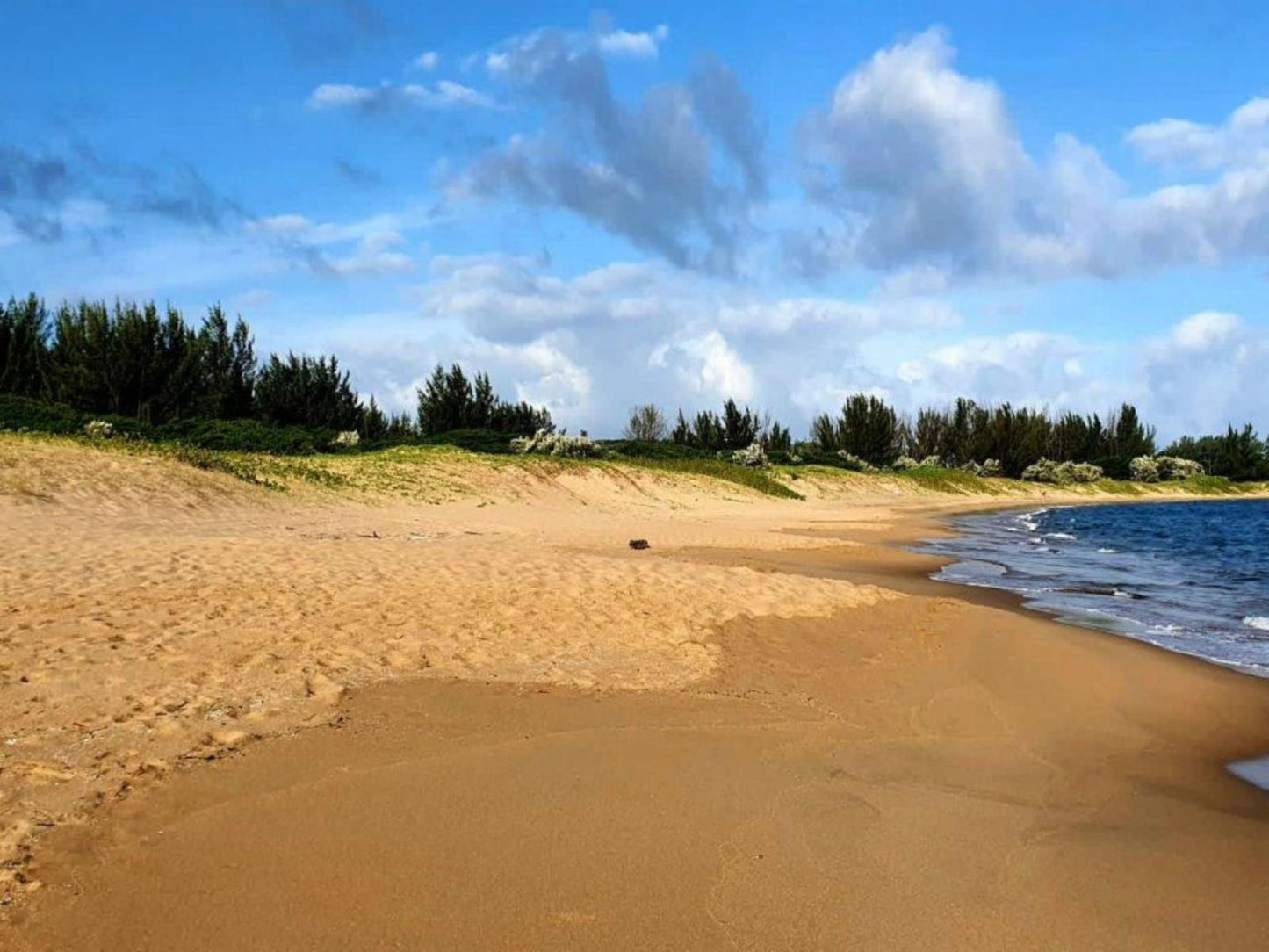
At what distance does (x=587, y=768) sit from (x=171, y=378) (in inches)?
1552

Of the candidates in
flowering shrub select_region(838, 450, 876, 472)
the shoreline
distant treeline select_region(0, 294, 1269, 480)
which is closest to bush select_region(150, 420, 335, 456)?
distant treeline select_region(0, 294, 1269, 480)

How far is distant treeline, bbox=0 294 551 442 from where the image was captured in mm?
36438

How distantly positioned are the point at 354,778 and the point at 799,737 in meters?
3.01

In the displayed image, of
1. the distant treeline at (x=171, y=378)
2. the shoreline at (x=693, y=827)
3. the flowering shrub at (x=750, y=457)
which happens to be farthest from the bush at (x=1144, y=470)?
the shoreline at (x=693, y=827)

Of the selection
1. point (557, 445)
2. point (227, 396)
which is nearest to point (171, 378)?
point (227, 396)

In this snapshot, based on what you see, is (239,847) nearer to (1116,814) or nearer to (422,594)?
(1116,814)

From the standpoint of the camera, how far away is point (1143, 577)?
57.3 feet

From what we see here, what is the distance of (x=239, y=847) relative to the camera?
3.91 metres

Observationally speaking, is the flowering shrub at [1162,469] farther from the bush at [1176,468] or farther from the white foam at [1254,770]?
the white foam at [1254,770]

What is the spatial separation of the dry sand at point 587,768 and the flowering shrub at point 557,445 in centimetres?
2629

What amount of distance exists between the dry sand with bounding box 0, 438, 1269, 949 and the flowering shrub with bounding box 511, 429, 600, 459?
26289mm

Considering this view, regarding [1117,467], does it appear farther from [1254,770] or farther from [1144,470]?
[1254,770]

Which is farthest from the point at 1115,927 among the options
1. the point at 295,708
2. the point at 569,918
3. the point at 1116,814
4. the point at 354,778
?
the point at 295,708

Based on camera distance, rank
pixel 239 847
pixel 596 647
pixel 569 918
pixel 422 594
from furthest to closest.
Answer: pixel 422 594 → pixel 596 647 → pixel 239 847 → pixel 569 918
